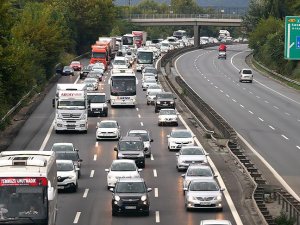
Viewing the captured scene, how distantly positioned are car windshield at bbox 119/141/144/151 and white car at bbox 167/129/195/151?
6.39m

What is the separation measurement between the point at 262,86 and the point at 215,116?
4289 cm

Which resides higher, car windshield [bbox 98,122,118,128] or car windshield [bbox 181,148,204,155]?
car windshield [bbox 181,148,204,155]

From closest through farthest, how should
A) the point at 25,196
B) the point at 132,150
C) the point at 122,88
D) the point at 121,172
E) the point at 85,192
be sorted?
the point at 25,196 < the point at 85,192 < the point at 121,172 < the point at 132,150 < the point at 122,88

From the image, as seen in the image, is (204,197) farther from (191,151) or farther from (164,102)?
(164,102)

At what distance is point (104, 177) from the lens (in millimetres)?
53812

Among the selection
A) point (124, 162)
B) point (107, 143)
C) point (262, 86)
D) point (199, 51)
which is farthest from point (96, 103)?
point (199, 51)

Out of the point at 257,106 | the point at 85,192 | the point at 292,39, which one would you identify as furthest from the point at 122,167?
the point at 257,106

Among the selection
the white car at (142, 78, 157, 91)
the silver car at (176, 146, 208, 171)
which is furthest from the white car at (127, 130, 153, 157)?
the white car at (142, 78, 157, 91)

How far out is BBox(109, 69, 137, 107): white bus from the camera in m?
88.3

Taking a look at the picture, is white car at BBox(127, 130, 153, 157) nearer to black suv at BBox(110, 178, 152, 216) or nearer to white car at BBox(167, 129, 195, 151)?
white car at BBox(167, 129, 195, 151)

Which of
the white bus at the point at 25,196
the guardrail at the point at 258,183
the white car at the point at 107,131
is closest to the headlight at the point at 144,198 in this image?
the guardrail at the point at 258,183

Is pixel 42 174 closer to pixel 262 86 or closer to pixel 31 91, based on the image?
pixel 31 91

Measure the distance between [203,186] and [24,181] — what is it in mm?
12873

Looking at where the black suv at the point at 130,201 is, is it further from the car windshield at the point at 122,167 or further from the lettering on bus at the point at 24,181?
the lettering on bus at the point at 24,181
